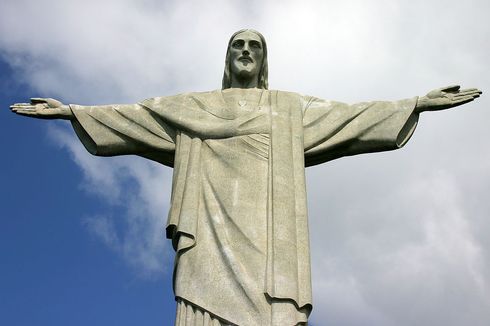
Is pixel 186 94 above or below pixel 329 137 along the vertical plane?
above

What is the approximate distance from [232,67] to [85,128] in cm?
296

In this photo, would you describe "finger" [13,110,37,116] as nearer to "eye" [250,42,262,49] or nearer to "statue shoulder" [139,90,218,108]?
"statue shoulder" [139,90,218,108]

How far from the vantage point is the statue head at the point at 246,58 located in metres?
15.0

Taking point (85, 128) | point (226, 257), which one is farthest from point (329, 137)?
point (85, 128)

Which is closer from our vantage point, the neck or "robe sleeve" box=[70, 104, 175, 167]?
"robe sleeve" box=[70, 104, 175, 167]

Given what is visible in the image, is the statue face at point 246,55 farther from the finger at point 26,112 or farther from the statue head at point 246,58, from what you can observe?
the finger at point 26,112

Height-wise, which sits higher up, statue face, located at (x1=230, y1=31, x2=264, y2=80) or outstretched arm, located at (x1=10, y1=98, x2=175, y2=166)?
statue face, located at (x1=230, y1=31, x2=264, y2=80)

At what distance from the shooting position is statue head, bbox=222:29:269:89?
589 inches

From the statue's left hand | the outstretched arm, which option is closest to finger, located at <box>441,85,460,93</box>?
the statue's left hand

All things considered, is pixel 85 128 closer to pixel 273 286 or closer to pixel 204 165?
pixel 204 165

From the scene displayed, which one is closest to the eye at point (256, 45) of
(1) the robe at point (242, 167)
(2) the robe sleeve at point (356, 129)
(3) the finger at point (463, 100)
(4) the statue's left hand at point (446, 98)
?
(1) the robe at point (242, 167)

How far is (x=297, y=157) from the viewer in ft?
44.3

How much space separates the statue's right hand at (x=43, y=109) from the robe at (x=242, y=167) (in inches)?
9.0

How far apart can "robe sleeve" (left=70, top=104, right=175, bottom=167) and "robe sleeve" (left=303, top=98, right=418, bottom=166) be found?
8.19ft
